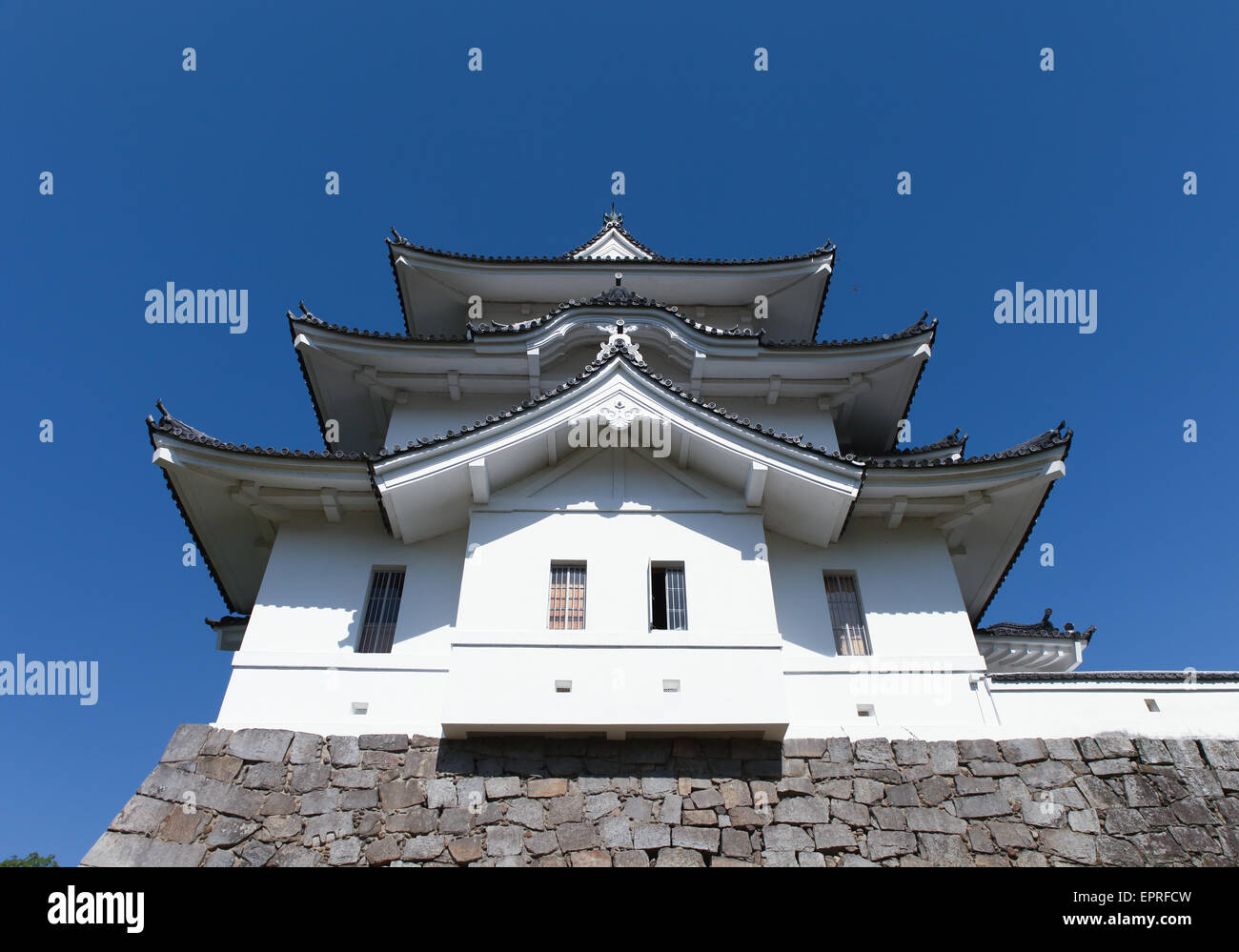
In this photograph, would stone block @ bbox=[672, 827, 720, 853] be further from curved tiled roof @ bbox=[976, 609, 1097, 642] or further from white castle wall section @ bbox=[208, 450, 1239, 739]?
curved tiled roof @ bbox=[976, 609, 1097, 642]

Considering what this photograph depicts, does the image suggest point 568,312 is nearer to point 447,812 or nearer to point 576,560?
point 576,560

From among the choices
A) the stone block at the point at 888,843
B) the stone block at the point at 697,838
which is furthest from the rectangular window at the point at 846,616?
the stone block at the point at 697,838

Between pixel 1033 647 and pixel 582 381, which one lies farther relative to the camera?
pixel 1033 647

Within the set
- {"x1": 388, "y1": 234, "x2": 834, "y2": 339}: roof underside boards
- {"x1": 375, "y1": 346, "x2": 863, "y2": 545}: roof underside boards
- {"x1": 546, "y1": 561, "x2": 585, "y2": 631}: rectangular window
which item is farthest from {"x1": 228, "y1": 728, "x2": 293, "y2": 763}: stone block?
{"x1": 388, "y1": 234, "x2": 834, "y2": 339}: roof underside boards

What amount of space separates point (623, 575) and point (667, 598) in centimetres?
61

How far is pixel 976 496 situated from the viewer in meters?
10.8

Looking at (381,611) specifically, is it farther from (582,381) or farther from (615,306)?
(615,306)

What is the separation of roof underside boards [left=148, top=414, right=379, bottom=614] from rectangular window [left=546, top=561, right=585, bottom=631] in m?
2.80

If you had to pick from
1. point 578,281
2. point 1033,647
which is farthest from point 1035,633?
point 578,281

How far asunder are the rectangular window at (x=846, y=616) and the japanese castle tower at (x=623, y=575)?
0.03 metres

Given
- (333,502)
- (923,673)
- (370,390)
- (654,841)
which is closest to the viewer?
(654,841)
